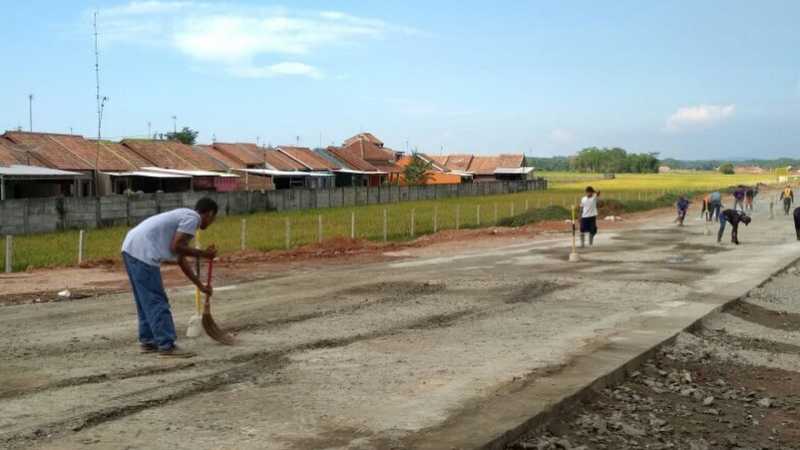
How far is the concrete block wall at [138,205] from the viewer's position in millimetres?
30672

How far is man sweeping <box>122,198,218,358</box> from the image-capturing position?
7945 millimetres

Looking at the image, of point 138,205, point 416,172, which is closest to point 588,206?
point 138,205

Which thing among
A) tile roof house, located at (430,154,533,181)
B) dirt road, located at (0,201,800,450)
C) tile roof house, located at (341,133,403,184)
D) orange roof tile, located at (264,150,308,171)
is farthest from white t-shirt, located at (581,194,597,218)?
tile roof house, located at (430,154,533,181)

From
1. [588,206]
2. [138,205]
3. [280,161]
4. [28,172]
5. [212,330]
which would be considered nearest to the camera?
[212,330]

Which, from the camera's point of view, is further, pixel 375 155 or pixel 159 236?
pixel 375 155

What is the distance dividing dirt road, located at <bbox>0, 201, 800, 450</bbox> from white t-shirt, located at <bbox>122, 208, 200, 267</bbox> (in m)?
0.95

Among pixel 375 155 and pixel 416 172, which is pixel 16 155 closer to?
pixel 375 155

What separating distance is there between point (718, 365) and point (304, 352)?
14.9ft

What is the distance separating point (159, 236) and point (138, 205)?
30648mm

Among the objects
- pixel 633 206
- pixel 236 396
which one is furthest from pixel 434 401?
pixel 633 206

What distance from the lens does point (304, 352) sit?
28.0ft

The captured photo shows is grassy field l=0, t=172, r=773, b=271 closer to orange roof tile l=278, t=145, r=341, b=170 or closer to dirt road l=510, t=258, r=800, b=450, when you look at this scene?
dirt road l=510, t=258, r=800, b=450

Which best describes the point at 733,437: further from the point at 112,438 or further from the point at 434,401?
the point at 112,438

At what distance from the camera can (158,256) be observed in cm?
795
